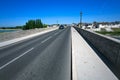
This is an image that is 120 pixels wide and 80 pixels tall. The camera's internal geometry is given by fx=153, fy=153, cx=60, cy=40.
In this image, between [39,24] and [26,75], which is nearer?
[26,75]

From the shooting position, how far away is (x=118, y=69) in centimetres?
677

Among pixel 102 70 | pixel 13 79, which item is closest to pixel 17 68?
pixel 13 79

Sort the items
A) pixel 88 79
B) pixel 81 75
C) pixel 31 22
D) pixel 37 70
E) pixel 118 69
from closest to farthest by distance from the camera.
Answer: pixel 88 79, pixel 81 75, pixel 118 69, pixel 37 70, pixel 31 22

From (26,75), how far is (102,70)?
336cm

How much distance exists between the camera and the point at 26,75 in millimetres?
6523

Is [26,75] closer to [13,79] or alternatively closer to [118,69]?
[13,79]

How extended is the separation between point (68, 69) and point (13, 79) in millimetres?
2632

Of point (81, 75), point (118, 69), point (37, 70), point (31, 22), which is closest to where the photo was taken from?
point (81, 75)

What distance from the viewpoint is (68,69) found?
24.4 feet

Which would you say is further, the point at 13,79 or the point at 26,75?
the point at 26,75

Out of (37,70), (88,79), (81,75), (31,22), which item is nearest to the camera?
(88,79)

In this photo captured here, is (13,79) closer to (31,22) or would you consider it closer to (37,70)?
(37,70)

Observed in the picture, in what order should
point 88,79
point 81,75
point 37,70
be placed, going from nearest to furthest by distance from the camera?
point 88,79, point 81,75, point 37,70

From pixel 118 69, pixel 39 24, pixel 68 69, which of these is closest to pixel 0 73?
pixel 68 69
